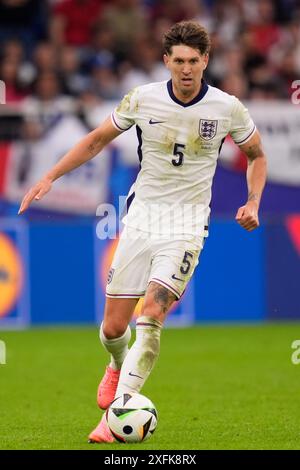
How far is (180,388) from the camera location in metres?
10.2

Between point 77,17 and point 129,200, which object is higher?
point 77,17

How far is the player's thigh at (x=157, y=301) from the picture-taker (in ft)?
23.7

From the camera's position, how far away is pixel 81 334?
14.4m

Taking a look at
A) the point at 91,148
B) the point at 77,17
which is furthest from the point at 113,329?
the point at 77,17

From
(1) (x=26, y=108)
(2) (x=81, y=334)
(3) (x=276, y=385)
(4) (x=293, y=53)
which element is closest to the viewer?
(3) (x=276, y=385)

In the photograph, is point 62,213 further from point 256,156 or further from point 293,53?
point 256,156

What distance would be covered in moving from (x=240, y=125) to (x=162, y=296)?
128 cm

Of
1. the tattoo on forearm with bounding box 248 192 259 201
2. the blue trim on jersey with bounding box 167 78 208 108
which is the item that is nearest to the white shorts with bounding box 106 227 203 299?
the tattoo on forearm with bounding box 248 192 259 201

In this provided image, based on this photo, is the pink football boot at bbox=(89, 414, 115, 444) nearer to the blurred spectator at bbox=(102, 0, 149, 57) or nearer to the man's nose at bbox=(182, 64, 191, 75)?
the man's nose at bbox=(182, 64, 191, 75)

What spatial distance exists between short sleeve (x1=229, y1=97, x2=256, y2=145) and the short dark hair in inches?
18.3

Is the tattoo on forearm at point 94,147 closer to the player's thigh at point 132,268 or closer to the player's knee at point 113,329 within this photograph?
the player's thigh at point 132,268

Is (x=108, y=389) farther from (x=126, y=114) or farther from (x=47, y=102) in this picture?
(x=47, y=102)
